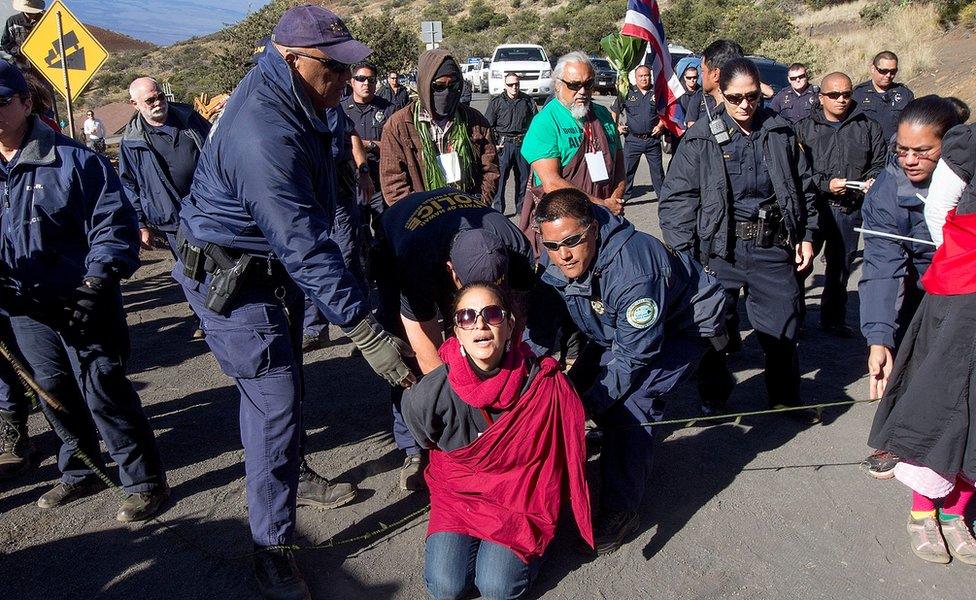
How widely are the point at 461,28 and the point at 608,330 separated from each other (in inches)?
2011

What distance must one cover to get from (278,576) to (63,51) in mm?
7845

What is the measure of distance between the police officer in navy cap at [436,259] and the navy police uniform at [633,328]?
0.24 m

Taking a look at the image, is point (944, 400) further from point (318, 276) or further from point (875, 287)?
point (318, 276)

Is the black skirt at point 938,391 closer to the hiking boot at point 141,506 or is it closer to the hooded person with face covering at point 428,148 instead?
the hooded person with face covering at point 428,148

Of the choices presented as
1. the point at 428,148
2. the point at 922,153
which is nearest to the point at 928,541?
the point at 922,153

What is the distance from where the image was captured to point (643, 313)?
3.12 metres

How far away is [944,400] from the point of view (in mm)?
2887

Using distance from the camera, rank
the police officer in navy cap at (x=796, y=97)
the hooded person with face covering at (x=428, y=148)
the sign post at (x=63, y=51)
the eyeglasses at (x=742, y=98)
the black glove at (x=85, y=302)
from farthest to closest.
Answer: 1. the police officer in navy cap at (x=796, y=97)
2. the sign post at (x=63, y=51)
3. the hooded person with face covering at (x=428, y=148)
4. the eyeglasses at (x=742, y=98)
5. the black glove at (x=85, y=302)

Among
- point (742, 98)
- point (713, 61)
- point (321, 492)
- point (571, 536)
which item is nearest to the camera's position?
point (571, 536)

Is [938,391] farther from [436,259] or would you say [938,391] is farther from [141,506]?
[141,506]

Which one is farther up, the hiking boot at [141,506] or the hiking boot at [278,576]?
the hiking boot at [278,576]

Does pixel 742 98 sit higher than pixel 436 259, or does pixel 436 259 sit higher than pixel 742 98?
pixel 742 98

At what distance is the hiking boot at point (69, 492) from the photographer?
12.4 feet

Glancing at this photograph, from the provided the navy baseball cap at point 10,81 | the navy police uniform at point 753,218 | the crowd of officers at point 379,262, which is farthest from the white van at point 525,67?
the navy baseball cap at point 10,81
